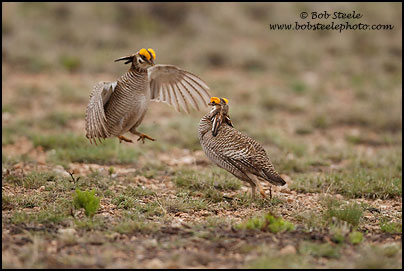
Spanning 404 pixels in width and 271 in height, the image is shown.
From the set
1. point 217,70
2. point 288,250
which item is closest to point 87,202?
point 288,250

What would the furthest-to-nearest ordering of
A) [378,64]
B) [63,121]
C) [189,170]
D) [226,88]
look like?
[378,64] < [226,88] < [63,121] < [189,170]

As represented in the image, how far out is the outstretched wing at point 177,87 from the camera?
6875 millimetres

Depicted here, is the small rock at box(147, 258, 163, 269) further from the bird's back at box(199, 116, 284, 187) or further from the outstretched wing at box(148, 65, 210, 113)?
the outstretched wing at box(148, 65, 210, 113)

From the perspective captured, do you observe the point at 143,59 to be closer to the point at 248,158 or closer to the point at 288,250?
the point at 248,158

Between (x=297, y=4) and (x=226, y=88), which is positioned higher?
(x=297, y=4)

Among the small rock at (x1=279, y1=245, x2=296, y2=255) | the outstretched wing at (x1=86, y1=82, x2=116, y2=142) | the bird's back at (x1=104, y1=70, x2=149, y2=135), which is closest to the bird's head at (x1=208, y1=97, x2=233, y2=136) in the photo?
the bird's back at (x1=104, y1=70, x2=149, y2=135)

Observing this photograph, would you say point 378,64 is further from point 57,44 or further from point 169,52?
point 57,44

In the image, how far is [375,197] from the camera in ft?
21.1

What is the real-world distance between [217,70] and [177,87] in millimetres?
6960

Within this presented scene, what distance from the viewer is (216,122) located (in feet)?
19.3

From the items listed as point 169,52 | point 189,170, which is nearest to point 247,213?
point 189,170

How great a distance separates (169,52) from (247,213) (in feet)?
30.6

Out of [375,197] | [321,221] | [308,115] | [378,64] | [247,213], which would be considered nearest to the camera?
[321,221]

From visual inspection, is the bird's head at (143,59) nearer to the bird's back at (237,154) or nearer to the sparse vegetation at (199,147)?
the bird's back at (237,154)
